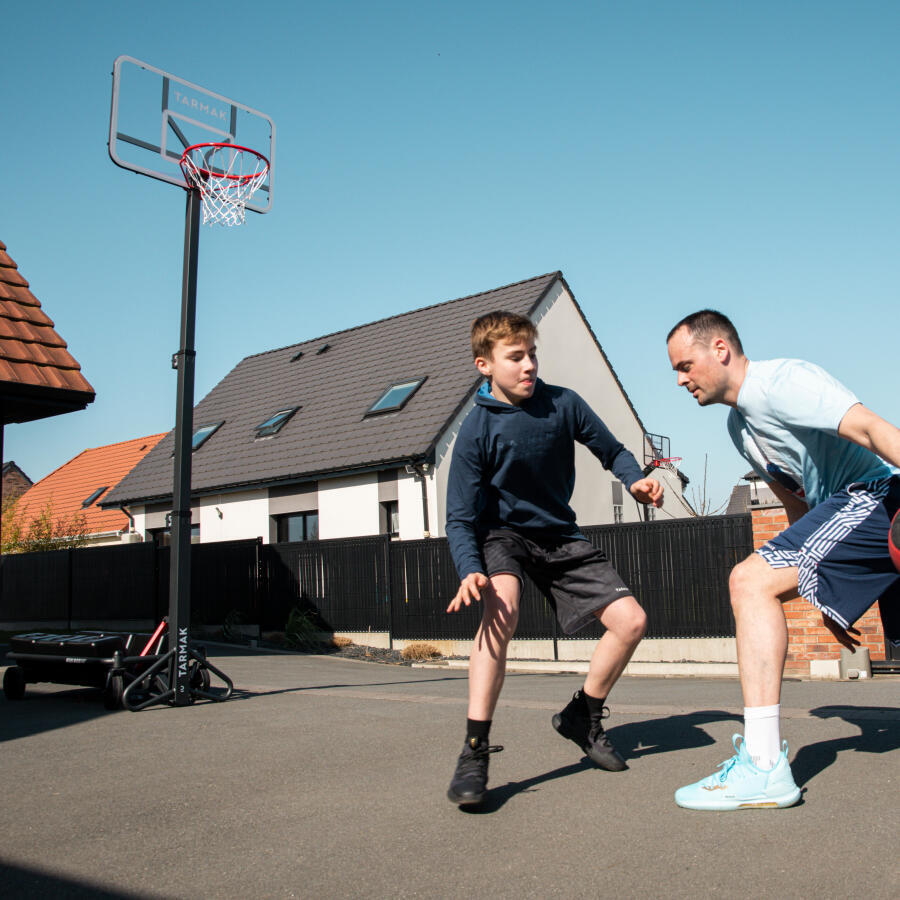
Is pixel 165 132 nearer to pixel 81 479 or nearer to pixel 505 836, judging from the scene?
pixel 505 836

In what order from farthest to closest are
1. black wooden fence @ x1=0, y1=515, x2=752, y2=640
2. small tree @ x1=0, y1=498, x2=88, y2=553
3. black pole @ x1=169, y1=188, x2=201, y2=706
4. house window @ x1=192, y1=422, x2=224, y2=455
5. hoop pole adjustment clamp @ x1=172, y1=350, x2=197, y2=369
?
small tree @ x1=0, y1=498, x2=88, y2=553
house window @ x1=192, y1=422, x2=224, y2=455
black wooden fence @ x1=0, y1=515, x2=752, y2=640
hoop pole adjustment clamp @ x1=172, y1=350, x2=197, y2=369
black pole @ x1=169, y1=188, x2=201, y2=706

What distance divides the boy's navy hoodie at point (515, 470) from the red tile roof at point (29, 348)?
583 centimetres

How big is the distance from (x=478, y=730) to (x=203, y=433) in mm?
22062

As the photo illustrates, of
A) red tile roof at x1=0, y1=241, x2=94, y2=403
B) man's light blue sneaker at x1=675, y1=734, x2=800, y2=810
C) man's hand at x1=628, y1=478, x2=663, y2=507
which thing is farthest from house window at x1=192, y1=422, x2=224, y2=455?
man's light blue sneaker at x1=675, y1=734, x2=800, y2=810

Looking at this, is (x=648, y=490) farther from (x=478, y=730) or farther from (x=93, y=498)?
(x=93, y=498)

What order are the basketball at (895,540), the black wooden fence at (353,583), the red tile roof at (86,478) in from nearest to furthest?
the basketball at (895,540) → the black wooden fence at (353,583) → the red tile roof at (86,478)

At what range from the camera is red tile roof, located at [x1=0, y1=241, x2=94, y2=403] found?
328 inches

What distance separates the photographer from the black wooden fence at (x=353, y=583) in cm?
1209

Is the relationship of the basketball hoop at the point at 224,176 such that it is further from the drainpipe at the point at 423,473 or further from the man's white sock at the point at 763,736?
the drainpipe at the point at 423,473

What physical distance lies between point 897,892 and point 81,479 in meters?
32.9

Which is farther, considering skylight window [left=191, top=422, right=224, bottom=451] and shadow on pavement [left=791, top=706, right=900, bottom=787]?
skylight window [left=191, top=422, right=224, bottom=451]

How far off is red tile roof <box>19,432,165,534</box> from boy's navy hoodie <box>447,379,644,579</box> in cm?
2580

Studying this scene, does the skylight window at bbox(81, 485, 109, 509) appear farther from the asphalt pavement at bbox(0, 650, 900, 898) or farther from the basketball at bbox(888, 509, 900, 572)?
the basketball at bbox(888, 509, 900, 572)

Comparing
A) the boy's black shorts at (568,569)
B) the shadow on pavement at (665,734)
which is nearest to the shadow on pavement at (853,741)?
the shadow on pavement at (665,734)
